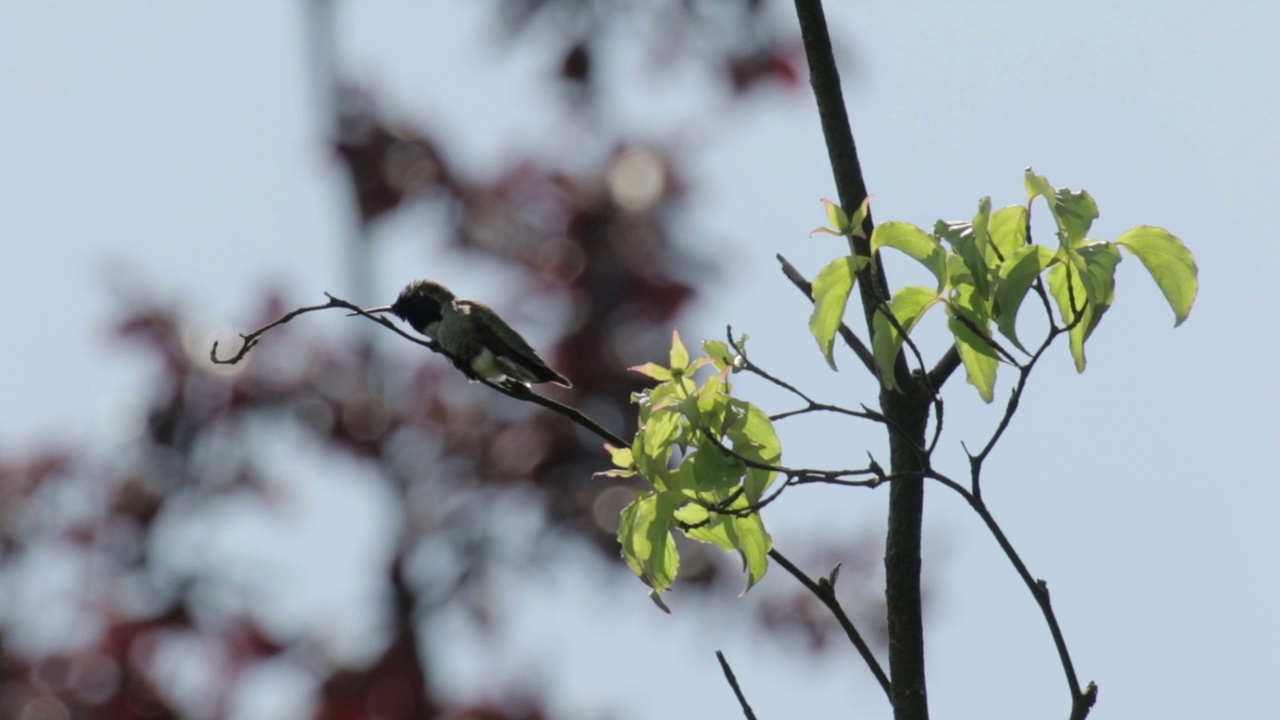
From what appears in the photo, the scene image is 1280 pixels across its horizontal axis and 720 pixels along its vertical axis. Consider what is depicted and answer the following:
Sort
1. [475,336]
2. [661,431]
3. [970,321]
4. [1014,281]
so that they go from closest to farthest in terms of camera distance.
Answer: [1014,281] → [970,321] → [661,431] → [475,336]

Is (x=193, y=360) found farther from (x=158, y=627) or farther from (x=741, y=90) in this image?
(x=741, y=90)

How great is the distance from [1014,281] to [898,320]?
0.62 feet

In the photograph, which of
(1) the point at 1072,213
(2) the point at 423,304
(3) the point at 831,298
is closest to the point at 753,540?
(3) the point at 831,298

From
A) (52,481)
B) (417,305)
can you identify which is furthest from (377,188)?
(52,481)

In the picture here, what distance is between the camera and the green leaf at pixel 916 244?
186cm

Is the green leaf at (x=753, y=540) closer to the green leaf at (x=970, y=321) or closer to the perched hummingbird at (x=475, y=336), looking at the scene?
the green leaf at (x=970, y=321)

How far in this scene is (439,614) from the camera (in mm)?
5348

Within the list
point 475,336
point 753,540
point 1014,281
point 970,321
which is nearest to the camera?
point 1014,281

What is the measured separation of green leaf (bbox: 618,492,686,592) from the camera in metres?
2.04

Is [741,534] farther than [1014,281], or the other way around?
[741,534]

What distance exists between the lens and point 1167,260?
6.40 ft

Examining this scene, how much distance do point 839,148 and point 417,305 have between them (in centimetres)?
239

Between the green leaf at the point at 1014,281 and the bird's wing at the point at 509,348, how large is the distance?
2.35 metres

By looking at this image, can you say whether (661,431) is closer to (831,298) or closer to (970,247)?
(831,298)
